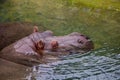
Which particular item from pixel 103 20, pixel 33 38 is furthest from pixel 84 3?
pixel 33 38

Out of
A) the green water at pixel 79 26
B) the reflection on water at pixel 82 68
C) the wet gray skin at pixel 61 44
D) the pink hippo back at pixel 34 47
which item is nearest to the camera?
the reflection on water at pixel 82 68

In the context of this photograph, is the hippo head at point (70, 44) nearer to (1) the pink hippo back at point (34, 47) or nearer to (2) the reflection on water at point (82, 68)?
(1) the pink hippo back at point (34, 47)

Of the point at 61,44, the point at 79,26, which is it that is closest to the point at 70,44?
the point at 61,44

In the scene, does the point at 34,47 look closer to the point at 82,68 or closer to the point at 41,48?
the point at 41,48

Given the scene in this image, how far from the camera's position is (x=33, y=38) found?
7312mm

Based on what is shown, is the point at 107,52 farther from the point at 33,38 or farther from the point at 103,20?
the point at 103,20

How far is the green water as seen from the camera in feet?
21.2

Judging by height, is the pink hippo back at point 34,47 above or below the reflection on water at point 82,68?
above

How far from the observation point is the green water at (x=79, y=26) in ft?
21.2

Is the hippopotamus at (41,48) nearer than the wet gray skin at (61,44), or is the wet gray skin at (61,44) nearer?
the hippopotamus at (41,48)

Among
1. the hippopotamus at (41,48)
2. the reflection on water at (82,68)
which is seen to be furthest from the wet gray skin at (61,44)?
the reflection on water at (82,68)

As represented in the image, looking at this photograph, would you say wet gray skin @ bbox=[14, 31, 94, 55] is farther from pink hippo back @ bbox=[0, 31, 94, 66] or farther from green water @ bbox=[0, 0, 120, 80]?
green water @ bbox=[0, 0, 120, 80]

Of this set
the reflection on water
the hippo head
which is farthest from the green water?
the hippo head

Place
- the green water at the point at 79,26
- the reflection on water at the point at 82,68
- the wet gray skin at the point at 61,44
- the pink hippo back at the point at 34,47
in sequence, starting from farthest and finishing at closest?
the wet gray skin at the point at 61,44 → the pink hippo back at the point at 34,47 → the green water at the point at 79,26 → the reflection on water at the point at 82,68
